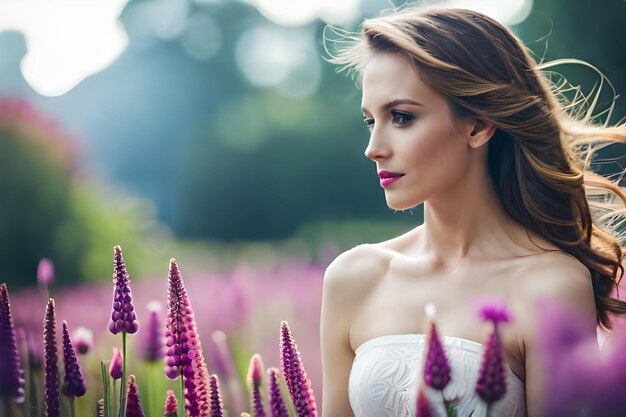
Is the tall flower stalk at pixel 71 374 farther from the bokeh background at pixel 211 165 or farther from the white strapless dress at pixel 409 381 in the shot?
the white strapless dress at pixel 409 381

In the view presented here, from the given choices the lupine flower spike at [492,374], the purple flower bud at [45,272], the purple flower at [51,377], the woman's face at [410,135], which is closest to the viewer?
the lupine flower spike at [492,374]

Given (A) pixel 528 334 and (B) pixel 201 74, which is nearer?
(A) pixel 528 334

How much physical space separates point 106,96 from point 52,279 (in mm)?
448

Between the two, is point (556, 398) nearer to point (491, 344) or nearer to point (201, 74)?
point (491, 344)

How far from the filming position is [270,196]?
Result: 1.89 m

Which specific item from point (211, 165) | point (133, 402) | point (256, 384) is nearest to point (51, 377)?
point (133, 402)

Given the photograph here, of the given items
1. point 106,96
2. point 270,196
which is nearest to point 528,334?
point 270,196

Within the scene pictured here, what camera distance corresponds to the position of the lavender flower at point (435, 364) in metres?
1.42

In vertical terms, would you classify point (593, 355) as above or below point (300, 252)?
below

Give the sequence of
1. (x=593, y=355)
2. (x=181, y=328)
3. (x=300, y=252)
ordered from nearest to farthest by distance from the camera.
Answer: (x=593, y=355) < (x=181, y=328) < (x=300, y=252)

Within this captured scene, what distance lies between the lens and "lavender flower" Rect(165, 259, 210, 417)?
1.73 meters

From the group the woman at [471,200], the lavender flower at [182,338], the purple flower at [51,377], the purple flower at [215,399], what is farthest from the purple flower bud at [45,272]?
the woman at [471,200]

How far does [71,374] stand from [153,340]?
0.19m

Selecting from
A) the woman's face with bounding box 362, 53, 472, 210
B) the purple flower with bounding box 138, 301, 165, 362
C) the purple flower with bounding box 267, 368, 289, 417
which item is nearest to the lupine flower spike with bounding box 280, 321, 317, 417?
the purple flower with bounding box 267, 368, 289, 417
